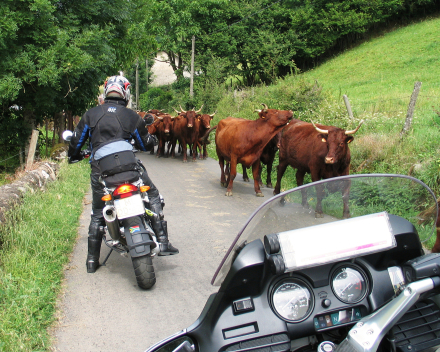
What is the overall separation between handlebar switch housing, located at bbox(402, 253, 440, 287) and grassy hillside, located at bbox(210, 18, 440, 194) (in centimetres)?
538

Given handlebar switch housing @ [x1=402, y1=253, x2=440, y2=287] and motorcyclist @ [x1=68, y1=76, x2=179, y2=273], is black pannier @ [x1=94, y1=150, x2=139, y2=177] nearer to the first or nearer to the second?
motorcyclist @ [x1=68, y1=76, x2=179, y2=273]

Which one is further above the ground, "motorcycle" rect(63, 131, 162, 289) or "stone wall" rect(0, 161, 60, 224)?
"stone wall" rect(0, 161, 60, 224)

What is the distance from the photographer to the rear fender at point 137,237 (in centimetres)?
424

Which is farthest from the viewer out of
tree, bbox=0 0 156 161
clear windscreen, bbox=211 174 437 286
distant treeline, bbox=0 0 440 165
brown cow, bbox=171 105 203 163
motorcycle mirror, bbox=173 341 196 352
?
brown cow, bbox=171 105 203 163

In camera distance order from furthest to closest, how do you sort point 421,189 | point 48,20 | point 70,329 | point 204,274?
point 48,20 < point 204,274 < point 70,329 < point 421,189

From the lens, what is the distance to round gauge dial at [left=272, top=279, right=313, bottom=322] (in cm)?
226

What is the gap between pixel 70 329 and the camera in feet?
11.8

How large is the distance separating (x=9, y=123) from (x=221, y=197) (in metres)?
7.99

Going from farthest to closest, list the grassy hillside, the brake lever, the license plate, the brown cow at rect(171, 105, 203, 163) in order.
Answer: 1. the brown cow at rect(171, 105, 203, 163)
2. the grassy hillside
3. the license plate
4. the brake lever

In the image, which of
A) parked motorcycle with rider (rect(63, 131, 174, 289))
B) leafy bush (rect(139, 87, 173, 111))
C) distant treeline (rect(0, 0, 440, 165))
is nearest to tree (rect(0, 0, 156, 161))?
distant treeline (rect(0, 0, 440, 165))

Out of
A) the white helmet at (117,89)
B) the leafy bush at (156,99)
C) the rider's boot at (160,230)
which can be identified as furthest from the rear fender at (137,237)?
the leafy bush at (156,99)

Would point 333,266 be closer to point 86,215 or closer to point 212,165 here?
point 86,215

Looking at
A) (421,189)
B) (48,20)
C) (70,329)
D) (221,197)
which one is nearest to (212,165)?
(221,197)

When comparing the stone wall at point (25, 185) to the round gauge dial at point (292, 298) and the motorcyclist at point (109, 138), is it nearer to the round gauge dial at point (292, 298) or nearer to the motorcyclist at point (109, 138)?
the motorcyclist at point (109, 138)
